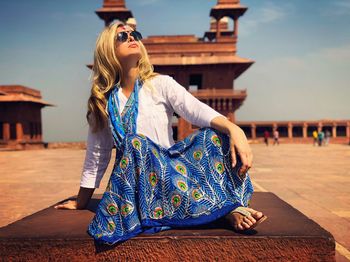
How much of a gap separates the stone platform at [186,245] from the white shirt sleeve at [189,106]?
524mm

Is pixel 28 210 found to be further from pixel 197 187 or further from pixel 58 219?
pixel 197 187

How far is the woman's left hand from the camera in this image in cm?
140

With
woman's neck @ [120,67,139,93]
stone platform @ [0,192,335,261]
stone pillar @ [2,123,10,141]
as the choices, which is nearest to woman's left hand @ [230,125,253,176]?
stone platform @ [0,192,335,261]

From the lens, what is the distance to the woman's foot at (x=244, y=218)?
1.33 meters

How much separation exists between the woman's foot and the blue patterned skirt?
30mm

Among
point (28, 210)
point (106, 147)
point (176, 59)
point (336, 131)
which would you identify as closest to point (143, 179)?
point (106, 147)

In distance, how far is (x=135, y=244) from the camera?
1.39 meters

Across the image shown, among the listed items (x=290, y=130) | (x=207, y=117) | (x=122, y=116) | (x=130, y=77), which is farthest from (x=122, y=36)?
(x=290, y=130)

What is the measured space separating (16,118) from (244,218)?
82.6 feet

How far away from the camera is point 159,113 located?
170 cm

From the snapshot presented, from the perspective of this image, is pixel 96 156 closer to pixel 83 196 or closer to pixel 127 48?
pixel 83 196

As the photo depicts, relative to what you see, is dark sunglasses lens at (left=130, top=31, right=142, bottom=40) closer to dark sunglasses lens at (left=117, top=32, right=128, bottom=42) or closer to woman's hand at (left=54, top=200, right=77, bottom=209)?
dark sunglasses lens at (left=117, top=32, right=128, bottom=42)

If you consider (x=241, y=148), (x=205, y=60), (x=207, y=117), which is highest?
(x=205, y=60)

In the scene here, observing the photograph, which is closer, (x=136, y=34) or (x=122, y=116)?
(x=122, y=116)
